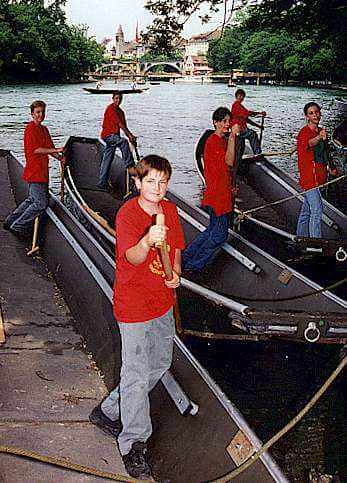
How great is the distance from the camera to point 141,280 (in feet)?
12.8

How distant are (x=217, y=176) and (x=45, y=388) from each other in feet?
11.3

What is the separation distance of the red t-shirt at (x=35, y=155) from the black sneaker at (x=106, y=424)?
448cm

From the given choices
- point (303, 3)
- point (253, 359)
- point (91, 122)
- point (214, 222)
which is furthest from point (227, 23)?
point (91, 122)

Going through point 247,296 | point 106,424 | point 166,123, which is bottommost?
point 166,123

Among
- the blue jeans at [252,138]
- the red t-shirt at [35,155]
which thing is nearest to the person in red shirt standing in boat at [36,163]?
the red t-shirt at [35,155]

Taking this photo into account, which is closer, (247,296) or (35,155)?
(247,296)

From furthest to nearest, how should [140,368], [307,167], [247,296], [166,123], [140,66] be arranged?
[140,66] → [166,123] → [307,167] → [247,296] → [140,368]

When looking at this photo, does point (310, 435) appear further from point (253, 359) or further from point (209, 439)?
point (209, 439)

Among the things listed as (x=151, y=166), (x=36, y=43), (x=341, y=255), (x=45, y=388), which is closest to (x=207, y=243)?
(x=341, y=255)

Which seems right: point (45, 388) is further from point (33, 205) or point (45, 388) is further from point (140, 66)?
point (140, 66)

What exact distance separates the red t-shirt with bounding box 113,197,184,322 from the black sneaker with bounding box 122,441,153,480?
817mm

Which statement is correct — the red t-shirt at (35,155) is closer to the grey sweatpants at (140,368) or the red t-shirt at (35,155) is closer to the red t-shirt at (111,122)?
the grey sweatpants at (140,368)

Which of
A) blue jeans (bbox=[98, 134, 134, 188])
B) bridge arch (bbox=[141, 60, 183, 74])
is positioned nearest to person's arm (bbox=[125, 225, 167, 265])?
blue jeans (bbox=[98, 134, 134, 188])

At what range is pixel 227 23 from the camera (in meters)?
18.0
